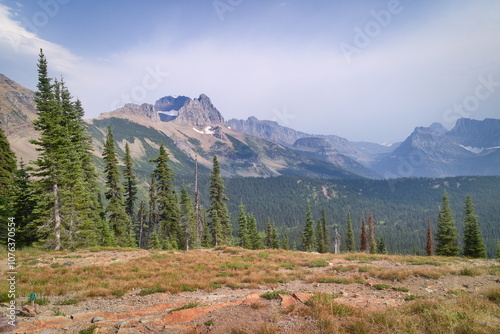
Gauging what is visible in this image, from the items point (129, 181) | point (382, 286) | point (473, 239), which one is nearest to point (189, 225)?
point (129, 181)

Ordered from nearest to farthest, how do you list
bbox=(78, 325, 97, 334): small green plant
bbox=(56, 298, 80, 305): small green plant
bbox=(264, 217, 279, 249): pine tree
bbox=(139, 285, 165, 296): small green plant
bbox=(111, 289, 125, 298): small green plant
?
bbox=(78, 325, 97, 334): small green plant → bbox=(56, 298, 80, 305): small green plant → bbox=(111, 289, 125, 298): small green plant → bbox=(139, 285, 165, 296): small green plant → bbox=(264, 217, 279, 249): pine tree

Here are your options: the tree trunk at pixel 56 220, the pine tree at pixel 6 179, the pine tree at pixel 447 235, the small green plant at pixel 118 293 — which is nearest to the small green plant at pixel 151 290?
the small green plant at pixel 118 293

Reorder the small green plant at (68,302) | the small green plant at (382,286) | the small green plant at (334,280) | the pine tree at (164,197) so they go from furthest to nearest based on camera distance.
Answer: the pine tree at (164,197) → the small green plant at (334,280) → the small green plant at (382,286) → the small green plant at (68,302)

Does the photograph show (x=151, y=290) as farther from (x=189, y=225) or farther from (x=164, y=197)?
(x=189, y=225)

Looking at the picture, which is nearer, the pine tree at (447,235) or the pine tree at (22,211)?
the pine tree at (22,211)

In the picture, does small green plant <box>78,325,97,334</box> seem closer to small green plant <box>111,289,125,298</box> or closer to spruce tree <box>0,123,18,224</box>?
small green plant <box>111,289,125,298</box>

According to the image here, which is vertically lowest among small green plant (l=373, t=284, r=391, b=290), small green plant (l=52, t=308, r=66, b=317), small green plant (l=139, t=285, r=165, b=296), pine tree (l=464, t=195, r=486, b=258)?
pine tree (l=464, t=195, r=486, b=258)

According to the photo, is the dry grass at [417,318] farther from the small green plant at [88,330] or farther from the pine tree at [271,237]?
the pine tree at [271,237]

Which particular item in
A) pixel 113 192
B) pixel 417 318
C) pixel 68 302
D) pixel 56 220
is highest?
pixel 113 192

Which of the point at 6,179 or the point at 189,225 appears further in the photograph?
the point at 189,225

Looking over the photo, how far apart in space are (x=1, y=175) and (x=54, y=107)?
1659cm

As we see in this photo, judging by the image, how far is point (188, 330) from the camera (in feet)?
23.5

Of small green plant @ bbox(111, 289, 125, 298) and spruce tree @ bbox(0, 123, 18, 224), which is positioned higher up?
spruce tree @ bbox(0, 123, 18, 224)

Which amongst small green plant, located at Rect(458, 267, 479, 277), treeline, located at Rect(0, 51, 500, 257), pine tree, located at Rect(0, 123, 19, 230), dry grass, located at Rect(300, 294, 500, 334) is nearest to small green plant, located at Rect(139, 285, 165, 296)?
dry grass, located at Rect(300, 294, 500, 334)
